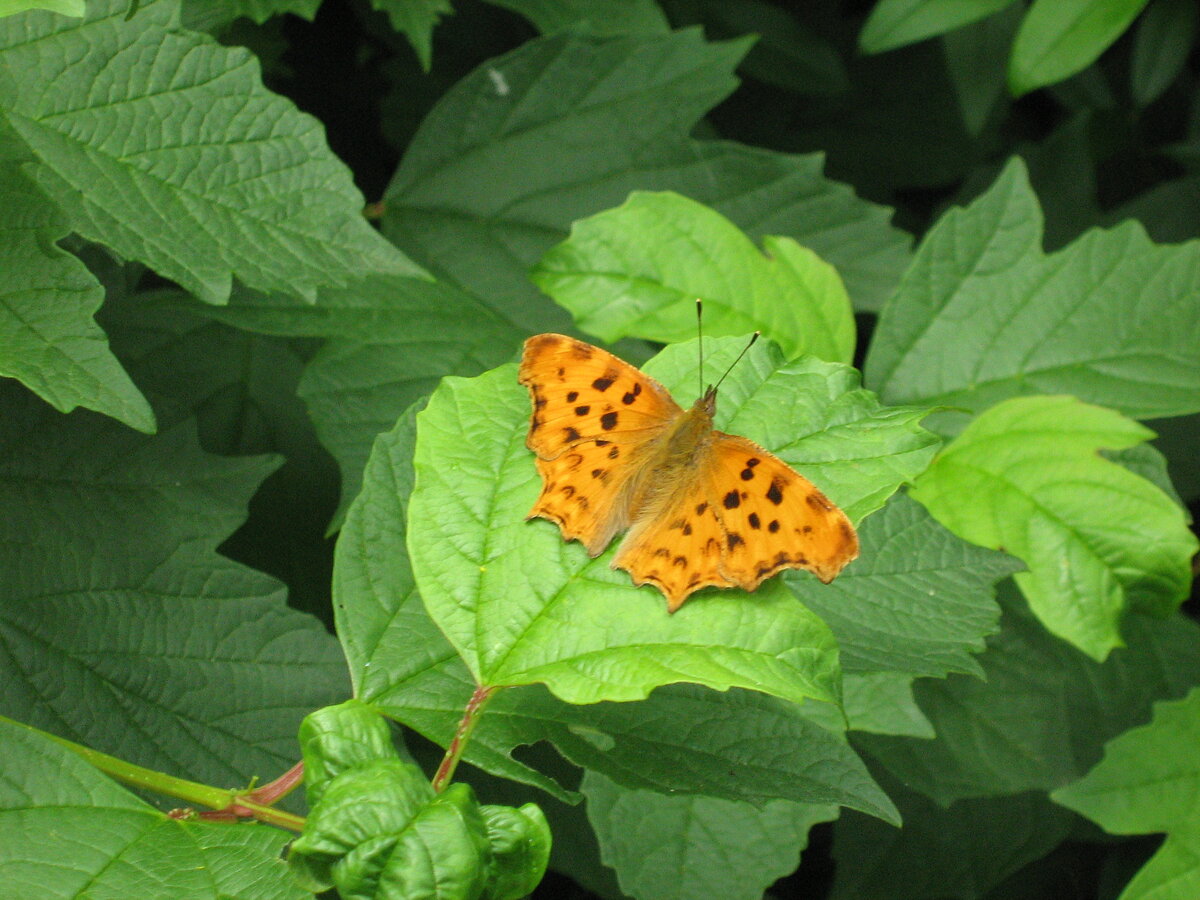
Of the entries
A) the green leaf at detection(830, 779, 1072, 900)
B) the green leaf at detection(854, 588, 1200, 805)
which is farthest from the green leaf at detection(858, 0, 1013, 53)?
the green leaf at detection(830, 779, 1072, 900)

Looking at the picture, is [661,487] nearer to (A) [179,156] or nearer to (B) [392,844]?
(B) [392,844]

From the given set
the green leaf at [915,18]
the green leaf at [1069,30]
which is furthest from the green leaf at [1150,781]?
the green leaf at [915,18]

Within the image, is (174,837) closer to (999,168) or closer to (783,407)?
(783,407)

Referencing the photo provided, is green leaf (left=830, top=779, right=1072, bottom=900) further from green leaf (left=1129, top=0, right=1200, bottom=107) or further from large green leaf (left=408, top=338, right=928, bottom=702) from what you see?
green leaf (left=1129, top=0, right=1200, bottom=107)

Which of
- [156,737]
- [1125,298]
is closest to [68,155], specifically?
[156,737]

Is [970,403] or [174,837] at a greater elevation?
[970,403]

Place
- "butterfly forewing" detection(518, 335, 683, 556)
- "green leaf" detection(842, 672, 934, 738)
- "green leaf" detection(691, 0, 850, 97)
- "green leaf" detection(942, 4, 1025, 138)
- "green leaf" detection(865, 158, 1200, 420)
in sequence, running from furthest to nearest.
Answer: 1. "green leaf" detection(691, 0, 850, 97)
2. "green leaf" detection(942, 4, 1025, 138)
3. "green leaf" detection(865, 158, 1200, 420)
4. "green leaf" detection(842, 672, 934, 738)
5. "butterfly forewing" detection(518, 335, 683, 556)

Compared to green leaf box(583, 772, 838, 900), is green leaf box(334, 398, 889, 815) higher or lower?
higher
